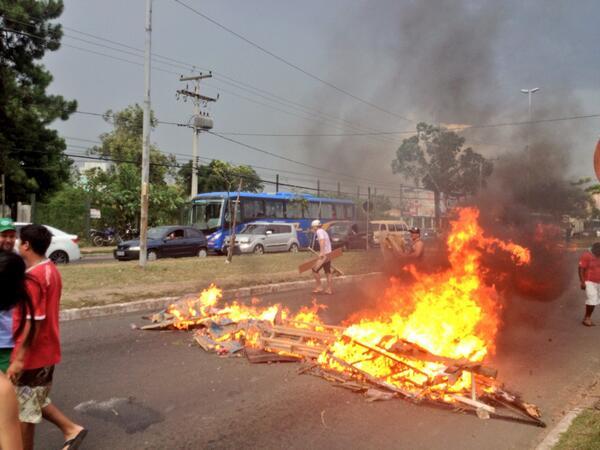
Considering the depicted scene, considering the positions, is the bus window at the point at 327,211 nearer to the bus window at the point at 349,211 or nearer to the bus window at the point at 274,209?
the bus window at the point at 349,211

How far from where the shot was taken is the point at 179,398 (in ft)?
15.3

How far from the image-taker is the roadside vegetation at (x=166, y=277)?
9948mm

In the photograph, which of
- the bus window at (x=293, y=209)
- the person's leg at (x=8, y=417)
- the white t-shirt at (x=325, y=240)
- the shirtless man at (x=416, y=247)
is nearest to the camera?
the person's leg at (x=8, y=417)

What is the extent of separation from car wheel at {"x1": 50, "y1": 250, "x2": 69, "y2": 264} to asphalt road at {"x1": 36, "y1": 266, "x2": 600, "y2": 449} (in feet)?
29.2

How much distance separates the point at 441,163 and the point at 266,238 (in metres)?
12.4

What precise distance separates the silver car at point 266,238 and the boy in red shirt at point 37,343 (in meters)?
19.2

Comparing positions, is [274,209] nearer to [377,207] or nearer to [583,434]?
[377,207]

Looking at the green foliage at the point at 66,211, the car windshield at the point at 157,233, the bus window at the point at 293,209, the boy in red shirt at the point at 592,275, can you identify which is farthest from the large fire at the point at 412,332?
the green foliage at the point at 66,211

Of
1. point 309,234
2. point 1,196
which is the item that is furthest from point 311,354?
point 309,234

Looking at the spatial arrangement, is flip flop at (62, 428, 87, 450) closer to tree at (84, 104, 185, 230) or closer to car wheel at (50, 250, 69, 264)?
car wheel at (50, 250, 69, 264)

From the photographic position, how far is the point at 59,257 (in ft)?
49.9

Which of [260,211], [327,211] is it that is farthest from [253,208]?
[327,211]

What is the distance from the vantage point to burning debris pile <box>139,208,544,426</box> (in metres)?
4.64

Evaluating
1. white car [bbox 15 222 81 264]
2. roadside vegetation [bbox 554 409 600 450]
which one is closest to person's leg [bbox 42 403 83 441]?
roadside vegetation [bbox 554 409 600 450]
